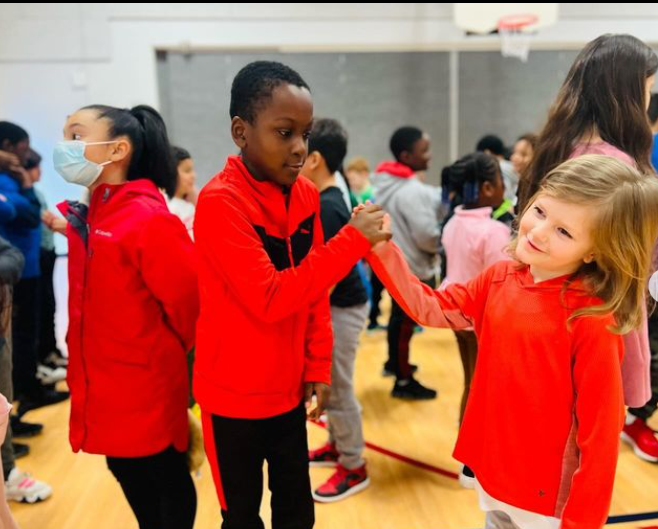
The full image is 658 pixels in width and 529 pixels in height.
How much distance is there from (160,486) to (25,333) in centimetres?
183

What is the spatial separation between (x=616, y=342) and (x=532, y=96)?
566 cm

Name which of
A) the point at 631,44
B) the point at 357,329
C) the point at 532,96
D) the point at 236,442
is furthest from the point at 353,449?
the point at 532,96

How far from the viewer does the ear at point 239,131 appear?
4.03 feet

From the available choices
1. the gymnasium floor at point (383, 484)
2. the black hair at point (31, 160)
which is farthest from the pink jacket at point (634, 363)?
the black hair at point (31, 160)

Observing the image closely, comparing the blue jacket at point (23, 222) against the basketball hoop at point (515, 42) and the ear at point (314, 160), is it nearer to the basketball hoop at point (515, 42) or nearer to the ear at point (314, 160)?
the ear at point (314, 160)

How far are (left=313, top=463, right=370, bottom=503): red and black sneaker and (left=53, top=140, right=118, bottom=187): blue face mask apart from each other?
1.48 m

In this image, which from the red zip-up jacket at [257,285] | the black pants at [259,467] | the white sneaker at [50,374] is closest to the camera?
the red zip-up jacket at [257,285]

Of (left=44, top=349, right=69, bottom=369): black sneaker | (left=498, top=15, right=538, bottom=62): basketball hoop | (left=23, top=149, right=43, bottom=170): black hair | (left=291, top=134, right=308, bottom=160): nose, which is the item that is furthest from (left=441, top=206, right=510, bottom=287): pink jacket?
(left=498, top=15, right=538, bottom=62): basketball hoop

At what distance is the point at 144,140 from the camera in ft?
5.06

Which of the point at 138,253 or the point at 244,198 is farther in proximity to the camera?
the point at 138,253

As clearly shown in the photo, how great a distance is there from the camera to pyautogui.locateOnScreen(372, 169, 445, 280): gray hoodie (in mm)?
2992

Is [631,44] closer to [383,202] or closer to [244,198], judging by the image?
[244,198]

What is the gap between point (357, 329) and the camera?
7.19ft

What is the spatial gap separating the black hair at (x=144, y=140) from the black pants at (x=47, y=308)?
220cm
